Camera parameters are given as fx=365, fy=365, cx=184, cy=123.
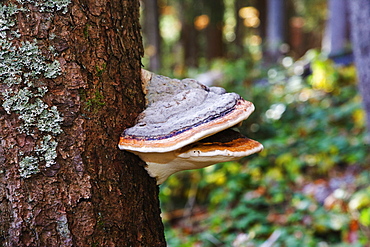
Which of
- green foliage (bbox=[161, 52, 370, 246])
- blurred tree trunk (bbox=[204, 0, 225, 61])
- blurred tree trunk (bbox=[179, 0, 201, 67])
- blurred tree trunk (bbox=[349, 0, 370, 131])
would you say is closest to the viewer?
green foliage (bbox=[161, 52, 370, 246])

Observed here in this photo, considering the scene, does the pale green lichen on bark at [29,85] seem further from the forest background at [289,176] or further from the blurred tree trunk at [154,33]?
the blurred tree trunk at [154,33]

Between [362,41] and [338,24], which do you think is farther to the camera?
[338,24]

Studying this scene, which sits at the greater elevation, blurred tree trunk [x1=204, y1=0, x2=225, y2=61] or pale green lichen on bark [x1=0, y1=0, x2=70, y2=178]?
pale green lichen on bark [x1=0, y1=0, x2=70, y2=178]

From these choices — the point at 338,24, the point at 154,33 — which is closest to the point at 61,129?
the point at 154,33

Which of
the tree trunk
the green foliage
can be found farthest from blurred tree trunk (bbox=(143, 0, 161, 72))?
the tree trunk

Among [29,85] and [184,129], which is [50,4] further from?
[184,129]

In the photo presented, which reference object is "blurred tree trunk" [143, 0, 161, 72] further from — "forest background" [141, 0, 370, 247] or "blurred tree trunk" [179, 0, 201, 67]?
"blurred tree trunk" [179, 0, 201, 67]
